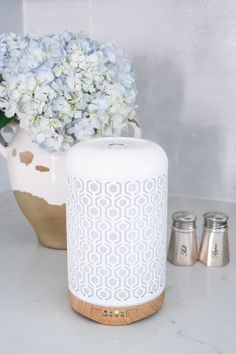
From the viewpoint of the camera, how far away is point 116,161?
0.67m

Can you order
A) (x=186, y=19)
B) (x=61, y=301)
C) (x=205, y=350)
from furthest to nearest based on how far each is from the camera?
(x=186, y=19), (x=61, y=301), (x=205, y=350)

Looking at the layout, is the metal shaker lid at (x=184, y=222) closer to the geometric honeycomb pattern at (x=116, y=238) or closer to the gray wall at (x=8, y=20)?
the geometric honeycomb pattern at (x=116, y=238)

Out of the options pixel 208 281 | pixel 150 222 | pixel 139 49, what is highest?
pixel 139 49

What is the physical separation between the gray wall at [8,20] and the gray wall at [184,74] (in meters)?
0.10

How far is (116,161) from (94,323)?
0.22 metres

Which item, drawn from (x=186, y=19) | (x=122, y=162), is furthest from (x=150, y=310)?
(x=186, y=19)

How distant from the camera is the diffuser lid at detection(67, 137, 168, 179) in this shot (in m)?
0.67

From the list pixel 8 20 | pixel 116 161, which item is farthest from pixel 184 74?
pixel 116 161

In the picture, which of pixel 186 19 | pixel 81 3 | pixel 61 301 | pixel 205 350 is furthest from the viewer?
pixel 81 3

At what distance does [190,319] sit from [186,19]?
71 cm

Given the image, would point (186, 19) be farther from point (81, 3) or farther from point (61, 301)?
point (61, 301)

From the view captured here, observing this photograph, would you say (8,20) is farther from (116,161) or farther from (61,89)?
(116,161)

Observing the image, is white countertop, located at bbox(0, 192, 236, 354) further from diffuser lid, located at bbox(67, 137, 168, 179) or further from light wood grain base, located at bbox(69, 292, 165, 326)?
diffuser lid, located at bbox(67, 137, 168, 179)

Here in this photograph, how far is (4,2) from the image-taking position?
128 cm
